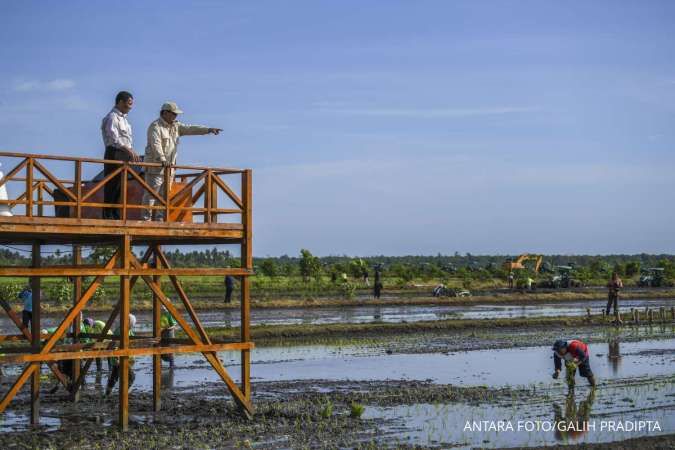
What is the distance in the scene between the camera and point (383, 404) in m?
18.8

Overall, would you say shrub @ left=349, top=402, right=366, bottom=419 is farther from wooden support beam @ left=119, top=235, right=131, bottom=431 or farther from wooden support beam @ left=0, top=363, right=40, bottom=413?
wooden support beam @ left=0, top=363, right=40, bottom=413

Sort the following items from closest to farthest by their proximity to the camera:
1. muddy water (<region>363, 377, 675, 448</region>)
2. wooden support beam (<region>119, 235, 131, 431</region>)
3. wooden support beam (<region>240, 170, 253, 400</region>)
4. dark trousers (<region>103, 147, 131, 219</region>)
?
muddy water (<region>363, 377, 675, 448</region>)
wooden support beam (<region>119, 235, 131, 431</region>)
dark trousers (<region>103, 147, 131, 219</region>)
wooden support beam (<region>240, 170, 253, 400</region>)

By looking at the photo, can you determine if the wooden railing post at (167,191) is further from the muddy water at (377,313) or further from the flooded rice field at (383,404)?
the muddy water at (377,313)

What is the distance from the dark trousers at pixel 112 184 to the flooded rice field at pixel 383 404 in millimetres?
3518

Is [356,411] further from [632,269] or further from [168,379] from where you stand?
[632,269]

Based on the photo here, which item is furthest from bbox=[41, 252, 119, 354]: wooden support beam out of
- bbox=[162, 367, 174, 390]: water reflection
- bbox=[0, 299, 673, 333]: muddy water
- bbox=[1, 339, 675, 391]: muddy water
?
bbox=[0, 299, 673, 333]: muddy water

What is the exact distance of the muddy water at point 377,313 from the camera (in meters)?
39.2

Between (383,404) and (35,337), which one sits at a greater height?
(35,337)

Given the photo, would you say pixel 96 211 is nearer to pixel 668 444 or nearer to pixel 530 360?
pixel 668 444

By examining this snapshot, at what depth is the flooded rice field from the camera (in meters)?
15.4

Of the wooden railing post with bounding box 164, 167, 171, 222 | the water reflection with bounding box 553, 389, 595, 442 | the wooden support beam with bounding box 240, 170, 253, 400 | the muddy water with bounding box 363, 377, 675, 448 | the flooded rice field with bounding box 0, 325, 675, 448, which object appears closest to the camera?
the muddy water with bounding box 363, 377, 675, 448

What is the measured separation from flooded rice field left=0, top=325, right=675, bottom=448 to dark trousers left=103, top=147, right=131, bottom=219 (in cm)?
352

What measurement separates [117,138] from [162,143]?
79cm

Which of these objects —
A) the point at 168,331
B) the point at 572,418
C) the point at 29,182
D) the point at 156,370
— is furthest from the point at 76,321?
the point at 572,418
